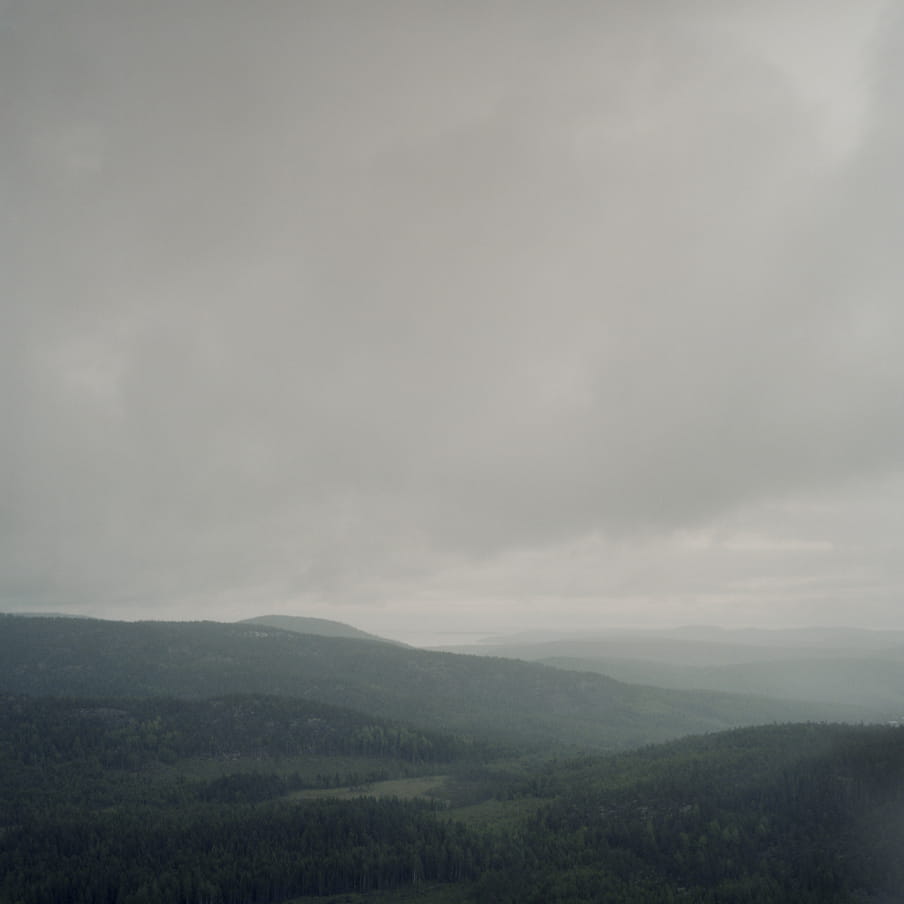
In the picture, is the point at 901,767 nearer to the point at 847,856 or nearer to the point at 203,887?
the point at 847,856

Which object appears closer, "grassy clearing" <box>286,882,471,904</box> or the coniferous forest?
the coniferous forest

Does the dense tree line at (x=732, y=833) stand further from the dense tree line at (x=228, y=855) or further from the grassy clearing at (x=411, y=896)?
the dense tree line at (x=228, y=855)

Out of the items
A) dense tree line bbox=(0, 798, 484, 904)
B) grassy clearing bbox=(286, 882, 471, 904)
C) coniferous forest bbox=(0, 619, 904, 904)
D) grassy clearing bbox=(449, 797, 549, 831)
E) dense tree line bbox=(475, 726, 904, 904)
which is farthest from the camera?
grassy clearing bbox=(449, 797, 549, 831)

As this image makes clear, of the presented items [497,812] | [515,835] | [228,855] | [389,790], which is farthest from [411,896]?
[389,790]

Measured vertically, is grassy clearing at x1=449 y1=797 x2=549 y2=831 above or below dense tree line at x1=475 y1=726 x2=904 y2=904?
below

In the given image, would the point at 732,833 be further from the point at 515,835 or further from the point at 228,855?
the point at 228,855

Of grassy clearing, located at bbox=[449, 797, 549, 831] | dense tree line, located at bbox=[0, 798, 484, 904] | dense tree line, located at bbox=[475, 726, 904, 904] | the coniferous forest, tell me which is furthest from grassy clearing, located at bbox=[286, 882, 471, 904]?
grassy clearing, located at bbox=[449, 797, 549, 831]

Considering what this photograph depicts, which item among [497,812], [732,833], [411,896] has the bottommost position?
[497,812]

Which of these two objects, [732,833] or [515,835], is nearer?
[732,833]

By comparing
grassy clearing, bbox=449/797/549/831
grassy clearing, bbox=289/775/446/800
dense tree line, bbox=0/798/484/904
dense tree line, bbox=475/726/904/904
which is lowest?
grassy clearing, bbox=289/775/446/800

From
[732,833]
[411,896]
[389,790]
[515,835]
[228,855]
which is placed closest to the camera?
[411,896]

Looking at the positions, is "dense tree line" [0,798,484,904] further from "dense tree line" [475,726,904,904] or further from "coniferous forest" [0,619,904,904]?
"dense tree line" [475,726,904,904]

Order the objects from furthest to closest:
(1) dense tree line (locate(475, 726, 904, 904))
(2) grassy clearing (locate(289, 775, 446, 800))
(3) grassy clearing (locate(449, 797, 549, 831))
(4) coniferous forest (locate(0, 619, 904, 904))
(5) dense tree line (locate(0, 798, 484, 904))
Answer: (2) grassy clearing (locate(289, 775, 446, 800)) < (3) grassy clearing (locate(449, 797, 549, 831)) < (5) dense tree line (locate(0, 798, 484, 904)) < (4) coniferous forest (locate(0, 619, 904, 904)) < (1) dense tree line (locate(475, 726, 904, 904))

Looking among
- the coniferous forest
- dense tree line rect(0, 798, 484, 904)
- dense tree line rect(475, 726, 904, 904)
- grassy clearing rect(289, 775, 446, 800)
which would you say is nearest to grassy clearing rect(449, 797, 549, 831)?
the coniferous forest
